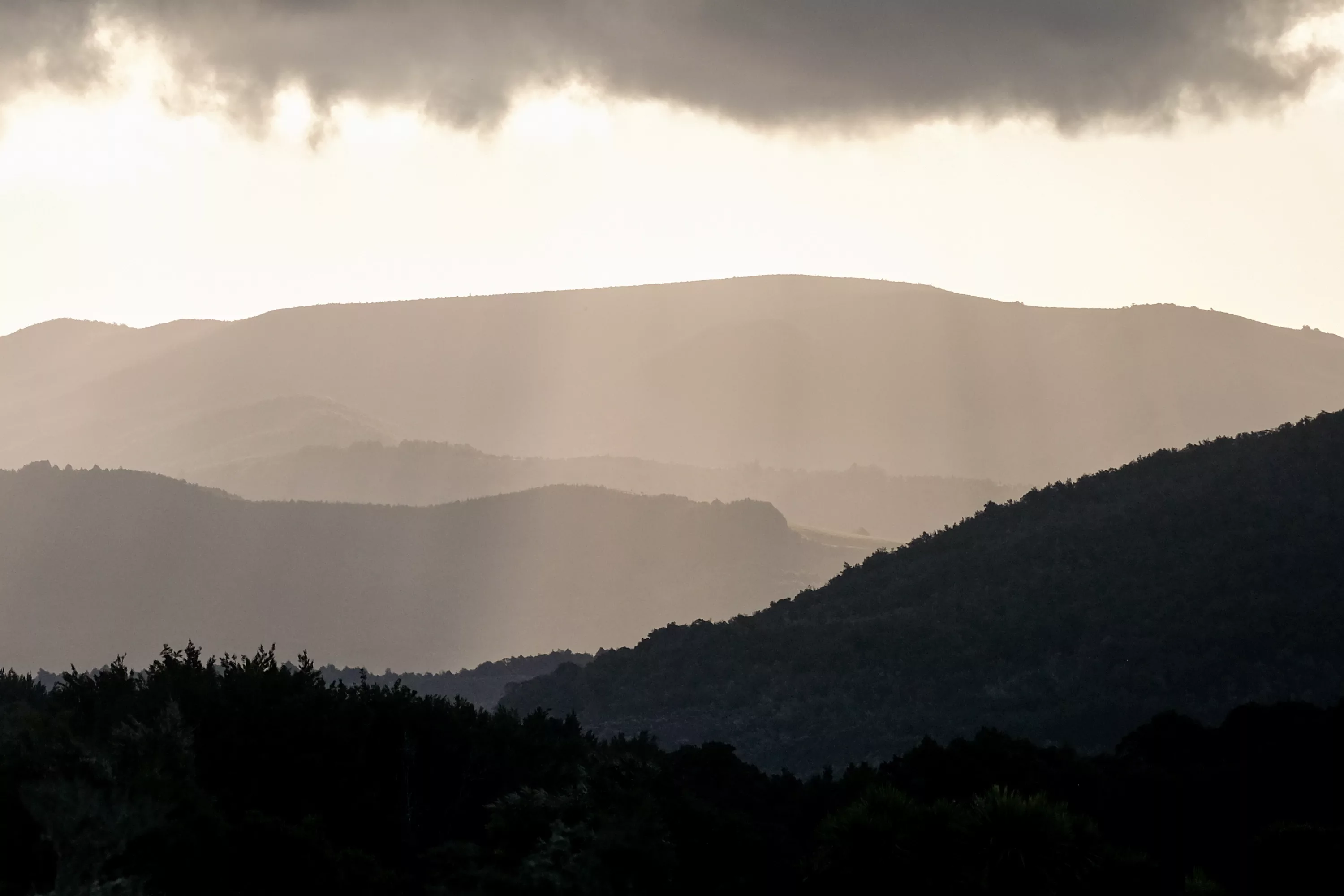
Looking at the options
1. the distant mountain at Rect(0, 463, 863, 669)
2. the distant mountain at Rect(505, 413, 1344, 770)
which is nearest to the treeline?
the distant mountain at Rect(505, 413, 1344, 770)

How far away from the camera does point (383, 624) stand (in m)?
190

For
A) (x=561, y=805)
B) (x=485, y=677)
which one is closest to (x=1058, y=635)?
(x=485, y=677)

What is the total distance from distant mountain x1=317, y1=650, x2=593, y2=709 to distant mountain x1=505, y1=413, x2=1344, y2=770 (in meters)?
Answer: 11.0

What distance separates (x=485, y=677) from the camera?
113938 millimetres

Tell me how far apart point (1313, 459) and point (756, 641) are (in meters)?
27.9

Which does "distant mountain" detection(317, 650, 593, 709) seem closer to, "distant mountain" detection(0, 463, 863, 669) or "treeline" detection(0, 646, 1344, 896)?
"treeline" detection(0, 646, 1344, 896)

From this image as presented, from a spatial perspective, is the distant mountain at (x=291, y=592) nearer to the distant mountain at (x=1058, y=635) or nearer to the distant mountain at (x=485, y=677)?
the distant mountain at (x=485, y=677)

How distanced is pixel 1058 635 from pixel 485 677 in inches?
1621

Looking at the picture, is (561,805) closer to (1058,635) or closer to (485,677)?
(1058,635)

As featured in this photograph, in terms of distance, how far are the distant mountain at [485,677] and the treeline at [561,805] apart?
5421 cm

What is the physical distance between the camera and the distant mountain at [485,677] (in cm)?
10600

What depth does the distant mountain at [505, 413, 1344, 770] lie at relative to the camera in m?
76.6

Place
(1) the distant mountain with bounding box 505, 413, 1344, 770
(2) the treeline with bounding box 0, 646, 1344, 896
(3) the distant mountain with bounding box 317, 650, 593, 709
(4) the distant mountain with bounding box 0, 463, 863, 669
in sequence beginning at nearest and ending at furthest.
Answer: (2) the treeline with bounding box 0, 646, 1344, 896 < (1) the distant mountain with bounding box 505, 413, 1344, 770 < (3) the distant mountain with bounding box 317, 650, 593, 709 < (4) the distant mountain with bounding box 0, 463, 863, 669

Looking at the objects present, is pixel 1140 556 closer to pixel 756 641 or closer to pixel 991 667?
pixel 991 667
